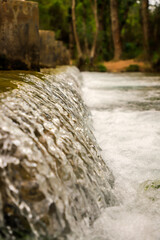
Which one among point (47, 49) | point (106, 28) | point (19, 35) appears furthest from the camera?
point (106, 28)

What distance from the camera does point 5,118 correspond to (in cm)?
155

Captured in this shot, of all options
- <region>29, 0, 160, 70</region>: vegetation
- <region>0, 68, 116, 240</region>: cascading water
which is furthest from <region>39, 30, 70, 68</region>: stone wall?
<region>29, 0, 160, 70</region>: vegetation

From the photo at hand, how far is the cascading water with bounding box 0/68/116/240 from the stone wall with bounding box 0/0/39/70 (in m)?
1.70

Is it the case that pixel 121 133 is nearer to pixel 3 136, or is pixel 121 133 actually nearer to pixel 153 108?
pixel 153 108

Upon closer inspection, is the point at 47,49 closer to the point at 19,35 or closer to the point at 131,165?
the point at 19,35

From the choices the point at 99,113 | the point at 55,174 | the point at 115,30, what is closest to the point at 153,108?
the point at 99,113

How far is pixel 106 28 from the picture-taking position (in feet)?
90.7

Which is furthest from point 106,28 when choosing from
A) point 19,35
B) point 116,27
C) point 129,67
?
point 19,35

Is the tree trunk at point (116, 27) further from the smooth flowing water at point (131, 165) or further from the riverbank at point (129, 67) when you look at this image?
the smooth flowing water at point (131, 165)

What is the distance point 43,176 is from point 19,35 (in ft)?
9.13

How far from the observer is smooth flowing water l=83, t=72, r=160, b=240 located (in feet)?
5.08

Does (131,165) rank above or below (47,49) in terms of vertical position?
below

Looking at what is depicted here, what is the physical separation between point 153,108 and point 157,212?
3294 mm

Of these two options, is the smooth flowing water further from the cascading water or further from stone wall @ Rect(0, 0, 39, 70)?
stone wall @ Rect(0, 0, 39, 70)
